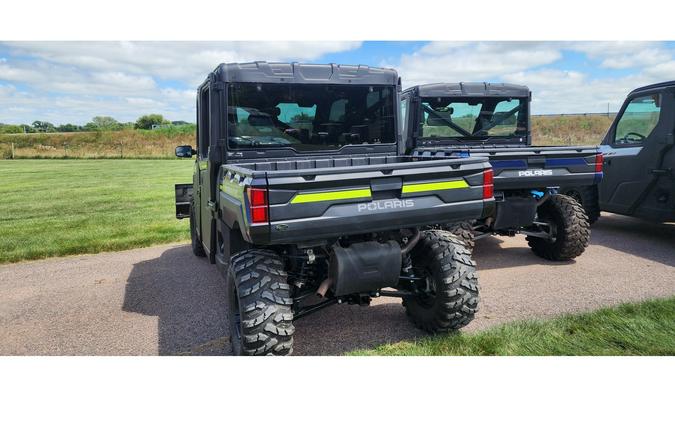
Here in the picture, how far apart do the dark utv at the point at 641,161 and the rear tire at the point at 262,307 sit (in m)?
4.92

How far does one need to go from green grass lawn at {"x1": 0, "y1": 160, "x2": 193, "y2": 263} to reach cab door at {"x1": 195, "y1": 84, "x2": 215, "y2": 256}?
292 cm

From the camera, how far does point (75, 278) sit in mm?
6141

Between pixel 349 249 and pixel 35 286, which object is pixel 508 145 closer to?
pixel 349 249

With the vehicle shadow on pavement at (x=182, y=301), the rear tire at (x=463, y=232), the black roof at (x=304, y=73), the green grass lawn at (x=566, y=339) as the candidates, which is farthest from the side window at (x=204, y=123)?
the rear tire at (x=463, y=232)

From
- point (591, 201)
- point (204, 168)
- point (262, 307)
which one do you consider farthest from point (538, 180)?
point (262, 307)

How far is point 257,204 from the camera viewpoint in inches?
123

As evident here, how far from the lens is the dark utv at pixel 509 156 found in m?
5.84

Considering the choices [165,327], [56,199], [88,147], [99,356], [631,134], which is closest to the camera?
[99,356]

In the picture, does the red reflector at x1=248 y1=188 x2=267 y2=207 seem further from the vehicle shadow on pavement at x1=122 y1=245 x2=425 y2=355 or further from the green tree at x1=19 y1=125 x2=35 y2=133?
the green tree at x1=19 y1=125 x2=35 y2=133

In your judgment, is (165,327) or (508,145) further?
(508,145)

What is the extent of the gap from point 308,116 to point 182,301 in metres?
2.26

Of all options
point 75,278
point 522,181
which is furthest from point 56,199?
point 522,181

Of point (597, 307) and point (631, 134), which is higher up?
point (631, 134)

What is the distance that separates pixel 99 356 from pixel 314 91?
111 inches
